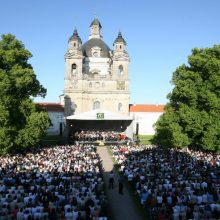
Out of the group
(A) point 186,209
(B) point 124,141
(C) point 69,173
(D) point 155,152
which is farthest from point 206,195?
(B) point 124,141

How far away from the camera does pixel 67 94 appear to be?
57844 millimetres

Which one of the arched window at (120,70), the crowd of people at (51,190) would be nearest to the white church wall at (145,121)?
the arched window at (120,70)

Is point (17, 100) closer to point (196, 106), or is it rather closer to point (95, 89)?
point (196, 106)

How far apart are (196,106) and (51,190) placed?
75.9 ft

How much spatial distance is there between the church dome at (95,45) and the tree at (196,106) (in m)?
25.0

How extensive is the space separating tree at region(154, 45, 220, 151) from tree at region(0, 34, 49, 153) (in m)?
12.6

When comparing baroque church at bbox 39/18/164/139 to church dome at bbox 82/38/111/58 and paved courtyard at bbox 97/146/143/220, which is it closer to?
church dome at bbox 82/38/111/58

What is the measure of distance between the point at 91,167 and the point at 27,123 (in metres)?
11.9

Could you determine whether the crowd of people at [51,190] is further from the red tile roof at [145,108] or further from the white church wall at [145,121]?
the red tile roof at [145,108]

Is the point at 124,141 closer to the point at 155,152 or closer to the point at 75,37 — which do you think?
the point at 155,152

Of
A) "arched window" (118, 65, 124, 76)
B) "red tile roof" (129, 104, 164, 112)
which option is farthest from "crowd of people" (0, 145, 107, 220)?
"red tile roof" (129, 104, 164, 112)

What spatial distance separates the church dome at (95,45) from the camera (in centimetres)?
6338

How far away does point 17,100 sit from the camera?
3562 centimetres

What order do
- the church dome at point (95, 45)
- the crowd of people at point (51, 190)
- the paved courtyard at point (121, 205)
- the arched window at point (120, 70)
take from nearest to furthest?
the crowd of people at point (51, 190), the paved courtyard at point (121, 205), the arched window at point (120, 70), the church dome at point (95, 45)
